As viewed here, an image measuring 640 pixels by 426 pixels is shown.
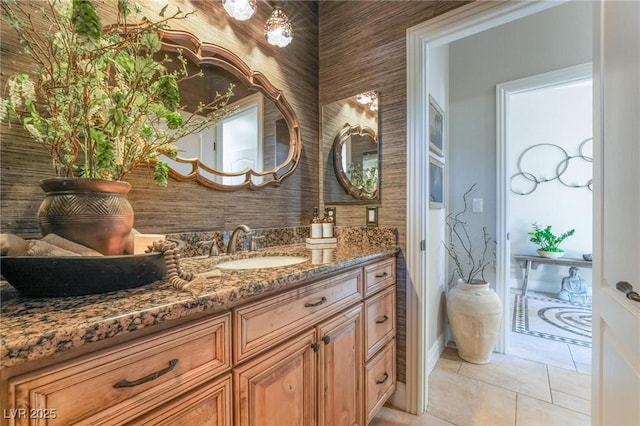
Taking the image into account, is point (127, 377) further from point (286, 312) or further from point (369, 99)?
point (369, 99)

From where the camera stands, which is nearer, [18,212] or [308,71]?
[18,212]

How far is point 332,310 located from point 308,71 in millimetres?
1608

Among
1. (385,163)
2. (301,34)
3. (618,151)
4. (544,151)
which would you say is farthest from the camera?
(544,151)

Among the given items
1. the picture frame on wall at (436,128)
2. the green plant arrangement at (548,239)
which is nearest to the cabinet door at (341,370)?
the picture frame on wall at (436,128)

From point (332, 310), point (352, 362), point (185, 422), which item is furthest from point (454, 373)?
point (185, 422)

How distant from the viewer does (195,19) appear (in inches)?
50.2

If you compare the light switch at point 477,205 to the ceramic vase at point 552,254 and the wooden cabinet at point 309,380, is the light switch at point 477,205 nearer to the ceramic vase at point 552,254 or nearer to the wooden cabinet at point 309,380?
the wooden cabinet at point 309,380

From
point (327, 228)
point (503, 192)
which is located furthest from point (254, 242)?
point (503, 192)

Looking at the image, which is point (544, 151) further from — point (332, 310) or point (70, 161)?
point (70, 161)

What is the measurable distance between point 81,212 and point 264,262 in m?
0.78

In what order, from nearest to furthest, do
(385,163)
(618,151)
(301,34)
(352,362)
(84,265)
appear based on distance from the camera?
1. (84,265)
2. (618,151)
3. (352,362)
4. (385,163)
5. (301,34)

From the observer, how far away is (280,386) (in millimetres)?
856

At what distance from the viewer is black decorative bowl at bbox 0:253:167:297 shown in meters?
0.56

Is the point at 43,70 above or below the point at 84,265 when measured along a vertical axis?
above
